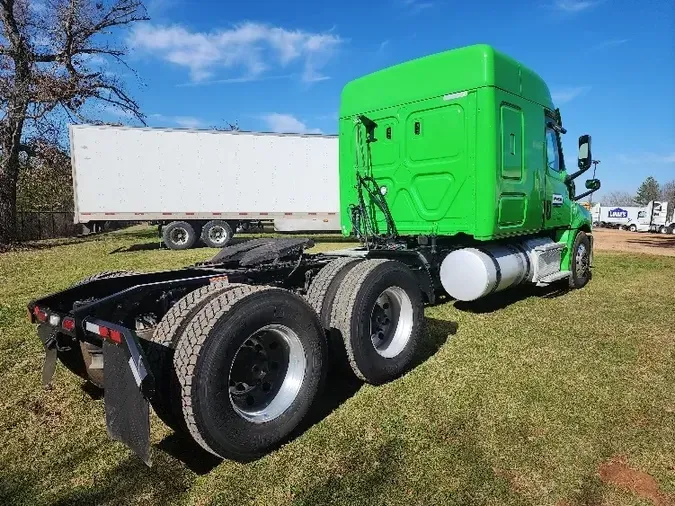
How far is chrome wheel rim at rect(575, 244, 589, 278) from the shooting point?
8.19 m

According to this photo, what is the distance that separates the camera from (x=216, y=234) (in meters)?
17.4

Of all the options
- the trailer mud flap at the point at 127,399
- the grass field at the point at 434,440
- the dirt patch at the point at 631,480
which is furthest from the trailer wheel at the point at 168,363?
the dirt patch at the point at 631,480

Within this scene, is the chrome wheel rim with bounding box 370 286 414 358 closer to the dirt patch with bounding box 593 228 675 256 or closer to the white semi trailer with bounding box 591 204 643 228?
the dirt patch with bounding box 593 228 675 256

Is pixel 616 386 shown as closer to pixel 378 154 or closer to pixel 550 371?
pixel 550 371

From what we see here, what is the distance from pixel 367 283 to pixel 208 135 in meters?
14.2

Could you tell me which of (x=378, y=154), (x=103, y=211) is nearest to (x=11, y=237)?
(x=103, y=211)

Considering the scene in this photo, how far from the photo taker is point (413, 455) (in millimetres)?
2896

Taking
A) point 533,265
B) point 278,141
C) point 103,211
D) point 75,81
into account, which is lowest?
point 533,265

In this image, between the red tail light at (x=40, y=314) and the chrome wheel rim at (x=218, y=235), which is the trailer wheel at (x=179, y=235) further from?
the red tail light at (x=40, y=314)

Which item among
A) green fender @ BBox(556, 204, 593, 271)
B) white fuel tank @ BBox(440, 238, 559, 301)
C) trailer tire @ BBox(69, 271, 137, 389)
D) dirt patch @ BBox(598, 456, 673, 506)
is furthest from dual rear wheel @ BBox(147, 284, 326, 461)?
green fender @ BBox(556, 204, 593, 271)

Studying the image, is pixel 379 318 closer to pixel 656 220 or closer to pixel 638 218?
pixel 656 220

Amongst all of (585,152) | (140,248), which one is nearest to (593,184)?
(585,152)

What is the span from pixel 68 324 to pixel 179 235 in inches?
581

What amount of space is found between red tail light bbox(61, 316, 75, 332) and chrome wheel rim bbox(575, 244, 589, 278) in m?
7.83
